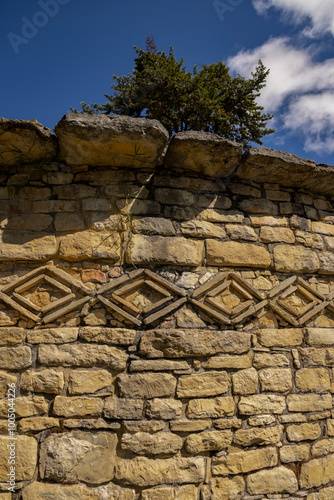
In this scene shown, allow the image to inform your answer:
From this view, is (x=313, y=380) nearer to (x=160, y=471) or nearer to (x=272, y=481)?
(x=272, y=481)

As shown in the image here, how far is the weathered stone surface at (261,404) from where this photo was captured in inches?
96.2

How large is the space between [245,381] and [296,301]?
82 centimetres

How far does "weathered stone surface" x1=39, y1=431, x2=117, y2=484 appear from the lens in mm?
2107

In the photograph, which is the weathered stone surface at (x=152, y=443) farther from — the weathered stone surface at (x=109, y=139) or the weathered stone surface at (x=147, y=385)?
the weathered stone surface at (x=109, y=139)

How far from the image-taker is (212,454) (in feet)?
7.58

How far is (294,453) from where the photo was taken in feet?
8.19

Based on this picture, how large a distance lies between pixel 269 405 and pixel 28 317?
74.0 inches

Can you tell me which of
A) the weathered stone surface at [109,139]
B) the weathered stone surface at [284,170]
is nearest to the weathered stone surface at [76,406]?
the weathered stone surface at [109,139]

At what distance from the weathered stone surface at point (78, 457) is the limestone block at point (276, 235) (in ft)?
6.31

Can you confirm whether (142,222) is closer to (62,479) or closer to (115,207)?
(115,207)

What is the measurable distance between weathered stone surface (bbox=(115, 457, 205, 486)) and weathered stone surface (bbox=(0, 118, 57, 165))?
2.26 meters

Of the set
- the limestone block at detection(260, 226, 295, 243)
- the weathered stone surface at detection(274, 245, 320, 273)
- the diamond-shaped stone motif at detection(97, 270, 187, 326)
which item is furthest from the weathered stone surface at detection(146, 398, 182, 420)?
the limestone block at detection(260, 226, 295, 243)

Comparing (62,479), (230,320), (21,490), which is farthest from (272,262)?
Answer: (21,490)

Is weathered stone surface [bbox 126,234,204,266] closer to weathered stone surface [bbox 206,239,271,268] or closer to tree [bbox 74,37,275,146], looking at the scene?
weathered stone surface [bbox 206,239,271,268]
